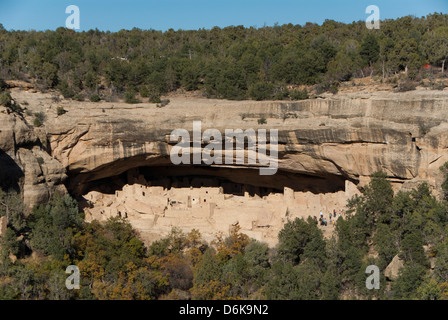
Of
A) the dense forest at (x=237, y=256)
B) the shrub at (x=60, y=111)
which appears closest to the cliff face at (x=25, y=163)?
the dense forest at (x=237, y=256)

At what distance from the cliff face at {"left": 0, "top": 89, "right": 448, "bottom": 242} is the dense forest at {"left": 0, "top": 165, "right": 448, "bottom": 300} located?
0.99 metres

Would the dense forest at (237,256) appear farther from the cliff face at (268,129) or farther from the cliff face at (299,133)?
the cliff face at (299,133)

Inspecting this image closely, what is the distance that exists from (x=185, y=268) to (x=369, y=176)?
7798 mm

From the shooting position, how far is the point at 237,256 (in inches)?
867

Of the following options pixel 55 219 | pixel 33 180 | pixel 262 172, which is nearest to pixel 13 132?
pixel 33 180

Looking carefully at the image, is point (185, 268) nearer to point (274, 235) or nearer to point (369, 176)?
point (274, 235)

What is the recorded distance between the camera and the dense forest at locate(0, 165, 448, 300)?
19594 millimetres

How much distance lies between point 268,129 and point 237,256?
5.28 meters

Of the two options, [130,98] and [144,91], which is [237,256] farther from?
[144,91]

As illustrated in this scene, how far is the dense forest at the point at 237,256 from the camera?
64.3 ft

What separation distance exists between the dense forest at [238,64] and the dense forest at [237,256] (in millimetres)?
6355

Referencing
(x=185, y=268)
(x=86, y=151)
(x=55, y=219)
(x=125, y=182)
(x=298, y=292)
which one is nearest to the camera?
(x=298, y=292)

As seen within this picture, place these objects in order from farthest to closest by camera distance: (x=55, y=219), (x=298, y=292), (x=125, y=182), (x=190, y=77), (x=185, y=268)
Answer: (x=190, y=77) → (x=125, y=182) → (x=55, y=219) → (x=185, y=268) → (x=298, y=292)

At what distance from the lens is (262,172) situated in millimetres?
27062
